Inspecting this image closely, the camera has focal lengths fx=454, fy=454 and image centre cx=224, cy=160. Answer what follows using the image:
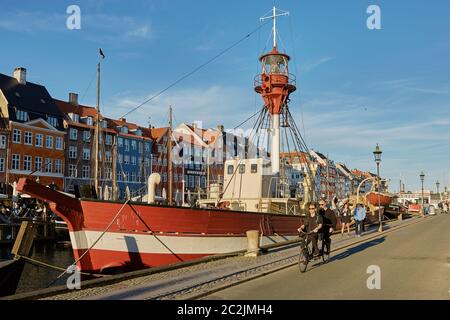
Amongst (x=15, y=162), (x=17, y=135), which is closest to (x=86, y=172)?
(x=15, y=162)

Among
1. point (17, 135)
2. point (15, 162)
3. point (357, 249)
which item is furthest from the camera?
point (17, 135)

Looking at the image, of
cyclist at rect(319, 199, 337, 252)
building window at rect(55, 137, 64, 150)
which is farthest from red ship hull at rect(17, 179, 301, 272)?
building window at rect(55, 137, 64, 150)

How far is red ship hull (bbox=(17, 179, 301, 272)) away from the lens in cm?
1603

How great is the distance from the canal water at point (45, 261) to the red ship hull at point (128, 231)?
3708 millimetres

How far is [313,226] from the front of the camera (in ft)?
43.8

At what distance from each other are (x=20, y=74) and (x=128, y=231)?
54.0 meters

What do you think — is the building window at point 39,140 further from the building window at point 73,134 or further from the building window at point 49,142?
the building window at point 73,134

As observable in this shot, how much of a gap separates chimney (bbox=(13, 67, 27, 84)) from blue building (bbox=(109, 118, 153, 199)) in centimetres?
1683

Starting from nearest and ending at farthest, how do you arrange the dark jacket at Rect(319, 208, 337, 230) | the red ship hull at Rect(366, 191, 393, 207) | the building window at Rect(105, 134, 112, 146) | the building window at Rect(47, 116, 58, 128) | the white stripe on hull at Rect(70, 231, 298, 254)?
the dark jacket at Rect(319, 208, 337, 230) < the white stripe on hull at Rect(70, 231, 298, 254) < the red ship hull at Rect(366, 191, 393, 207) < the building window at Rect(47, 116, 58, 128) < the building window at Rect(105, 134, 112, 146)

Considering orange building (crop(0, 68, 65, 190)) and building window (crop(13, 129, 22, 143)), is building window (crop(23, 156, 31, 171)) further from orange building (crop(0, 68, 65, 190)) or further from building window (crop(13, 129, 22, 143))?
building window (crop(13, 129, 22, 143))

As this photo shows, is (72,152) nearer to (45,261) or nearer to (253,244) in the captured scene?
(45,261)

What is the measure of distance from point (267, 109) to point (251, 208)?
22.2ft

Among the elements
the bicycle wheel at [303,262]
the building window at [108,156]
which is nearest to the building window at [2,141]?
the building window at [108,156]

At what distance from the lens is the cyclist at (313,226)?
13250 millimetres
